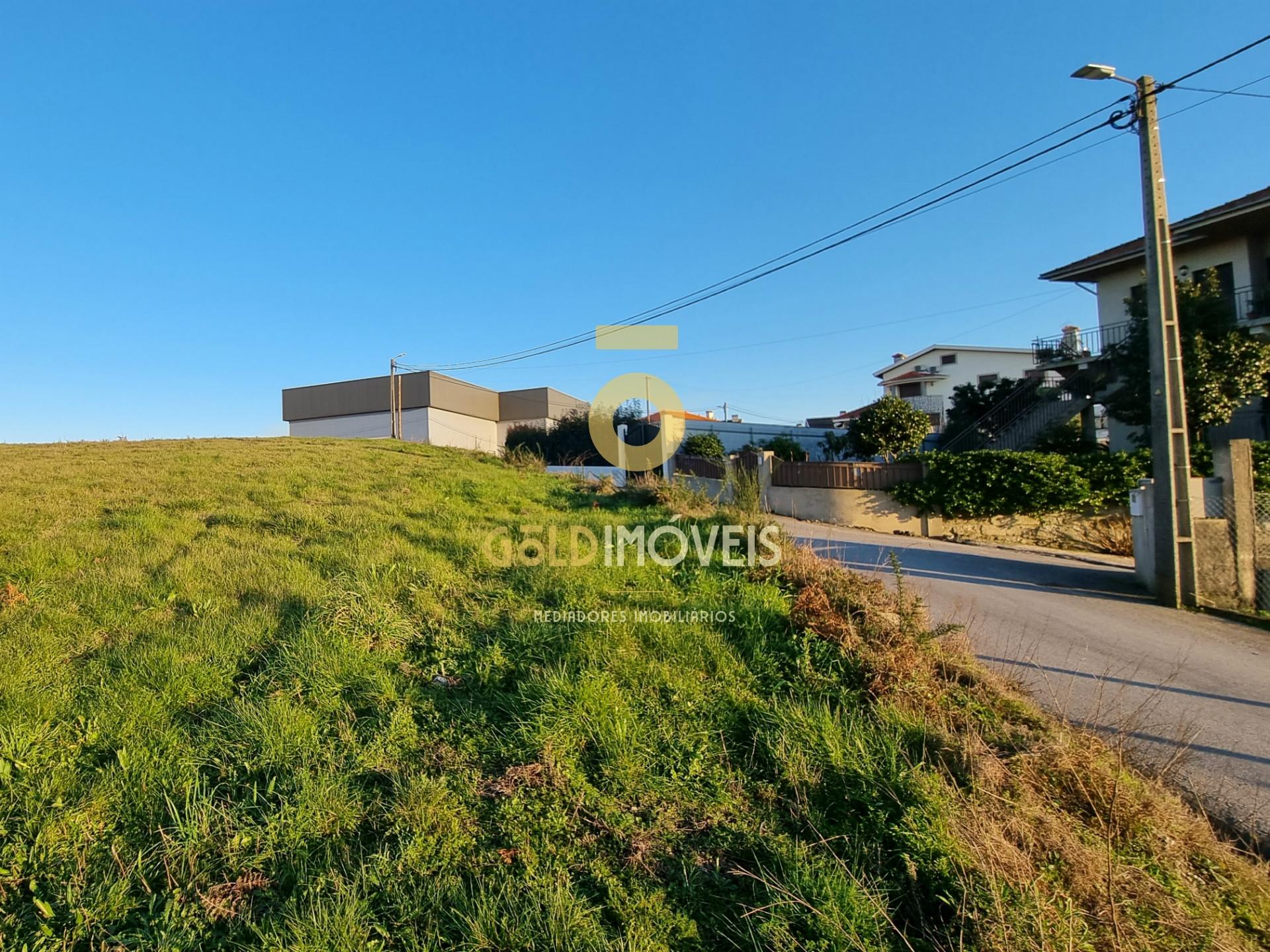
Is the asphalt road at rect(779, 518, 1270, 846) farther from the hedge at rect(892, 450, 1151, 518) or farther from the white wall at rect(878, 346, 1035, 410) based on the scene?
the white wall at rect(878, 346, 1035, 410)

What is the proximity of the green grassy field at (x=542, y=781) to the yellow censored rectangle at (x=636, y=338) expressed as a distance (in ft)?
30.6

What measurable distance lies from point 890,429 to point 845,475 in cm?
406

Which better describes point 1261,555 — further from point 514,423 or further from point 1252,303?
point 514,423

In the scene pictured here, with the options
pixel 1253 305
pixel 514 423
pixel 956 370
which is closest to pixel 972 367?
pixel 956 370

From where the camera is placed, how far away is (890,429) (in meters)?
19.2

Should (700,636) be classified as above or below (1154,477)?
below

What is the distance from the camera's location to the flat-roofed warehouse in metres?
37.7

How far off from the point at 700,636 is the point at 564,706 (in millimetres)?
1202

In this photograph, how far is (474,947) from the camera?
7.09ft

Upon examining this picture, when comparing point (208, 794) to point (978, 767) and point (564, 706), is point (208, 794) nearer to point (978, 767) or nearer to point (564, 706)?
point (564, 706)

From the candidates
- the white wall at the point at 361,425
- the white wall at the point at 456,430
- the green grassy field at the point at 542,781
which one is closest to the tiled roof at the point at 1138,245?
the green grassy field at the point at 542,781

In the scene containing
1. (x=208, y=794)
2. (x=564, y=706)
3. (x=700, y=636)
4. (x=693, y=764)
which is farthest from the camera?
(x=700, y=636)

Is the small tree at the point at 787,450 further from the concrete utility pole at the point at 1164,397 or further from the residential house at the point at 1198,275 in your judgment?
the concrete utility pole at the point at 1164,397

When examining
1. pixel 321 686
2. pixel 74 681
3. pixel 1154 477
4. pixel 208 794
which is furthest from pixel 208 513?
pixel 1154 477
